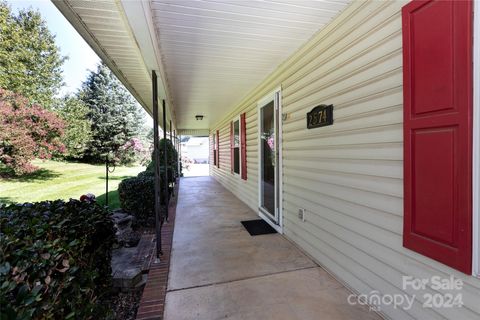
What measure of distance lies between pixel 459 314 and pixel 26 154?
14.4m

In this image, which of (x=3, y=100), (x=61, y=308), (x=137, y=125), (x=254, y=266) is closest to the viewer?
(x=61, y=308)

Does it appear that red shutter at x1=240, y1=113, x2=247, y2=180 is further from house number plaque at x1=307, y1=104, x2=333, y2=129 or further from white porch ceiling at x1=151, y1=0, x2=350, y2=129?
house number plaque at x1=307, y1=104, x2=333, y2=129

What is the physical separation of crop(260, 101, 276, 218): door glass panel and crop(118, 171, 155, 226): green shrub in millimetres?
2047

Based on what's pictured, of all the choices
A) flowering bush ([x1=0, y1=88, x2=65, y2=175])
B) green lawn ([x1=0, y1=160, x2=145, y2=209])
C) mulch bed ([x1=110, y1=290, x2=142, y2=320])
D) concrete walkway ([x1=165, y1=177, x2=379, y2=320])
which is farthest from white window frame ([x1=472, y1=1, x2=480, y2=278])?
flowering bush ([x1=0, y1=88, x2=65, y2=175])

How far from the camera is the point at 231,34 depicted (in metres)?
2.74

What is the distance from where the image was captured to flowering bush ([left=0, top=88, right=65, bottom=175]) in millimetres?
10188

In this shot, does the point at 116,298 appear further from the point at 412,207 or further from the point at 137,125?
the point at 137,125

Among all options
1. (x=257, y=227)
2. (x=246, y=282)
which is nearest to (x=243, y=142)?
(x=257, y=227)

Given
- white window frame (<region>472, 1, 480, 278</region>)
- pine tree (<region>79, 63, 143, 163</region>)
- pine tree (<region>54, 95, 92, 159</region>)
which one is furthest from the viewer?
pine tree (<region>79, 63, 143, 163</region>)

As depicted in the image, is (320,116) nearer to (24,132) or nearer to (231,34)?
(231,34)

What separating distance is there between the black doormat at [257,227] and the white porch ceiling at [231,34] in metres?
2.50

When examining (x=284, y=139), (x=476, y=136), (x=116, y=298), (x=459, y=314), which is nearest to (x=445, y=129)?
(x=476, y=136)

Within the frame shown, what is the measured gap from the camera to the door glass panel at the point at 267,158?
4.32 meters

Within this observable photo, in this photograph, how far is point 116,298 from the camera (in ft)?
7.92
